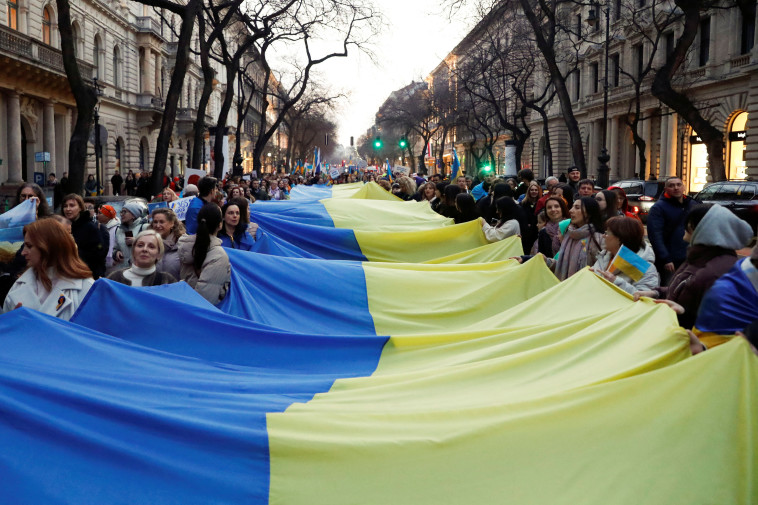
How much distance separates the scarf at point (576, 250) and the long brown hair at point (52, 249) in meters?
4.34

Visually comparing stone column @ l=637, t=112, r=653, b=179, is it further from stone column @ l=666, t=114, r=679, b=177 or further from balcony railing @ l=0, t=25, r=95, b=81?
balcony railing @ l=0, t=25, r=95, b=81

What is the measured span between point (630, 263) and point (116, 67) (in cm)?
4365

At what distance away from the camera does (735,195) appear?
22.1 metres

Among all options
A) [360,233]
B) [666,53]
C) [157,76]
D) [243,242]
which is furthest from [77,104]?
[157,76]

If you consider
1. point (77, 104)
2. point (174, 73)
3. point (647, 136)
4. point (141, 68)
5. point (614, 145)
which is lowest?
point (77, 104)

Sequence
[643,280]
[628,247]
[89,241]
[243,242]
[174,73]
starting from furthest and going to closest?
[174,73], [243,242], [89,241], [628,247], [643,280]

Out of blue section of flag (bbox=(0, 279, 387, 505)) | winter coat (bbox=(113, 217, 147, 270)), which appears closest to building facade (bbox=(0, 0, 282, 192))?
winter coat (bbox=(113, 217, 147, 270))

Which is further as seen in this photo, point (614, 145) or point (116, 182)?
point (614, 145)

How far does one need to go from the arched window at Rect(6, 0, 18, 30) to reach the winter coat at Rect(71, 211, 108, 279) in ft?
89.3

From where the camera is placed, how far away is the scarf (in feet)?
24.0

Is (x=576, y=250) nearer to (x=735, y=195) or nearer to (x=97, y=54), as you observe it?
(x=735, y=195)


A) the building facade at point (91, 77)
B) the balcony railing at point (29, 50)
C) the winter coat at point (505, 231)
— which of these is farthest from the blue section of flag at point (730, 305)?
the balcony railing at point (29, 50)

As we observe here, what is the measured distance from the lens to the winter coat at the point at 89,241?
25.8 ft

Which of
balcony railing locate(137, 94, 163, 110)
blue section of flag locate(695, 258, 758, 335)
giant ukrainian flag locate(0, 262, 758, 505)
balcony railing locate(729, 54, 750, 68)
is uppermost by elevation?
balcony railing locate(729, 54, 750, 68)
